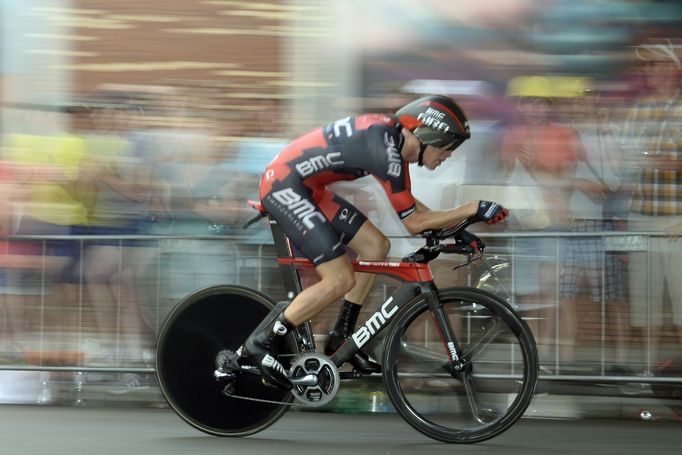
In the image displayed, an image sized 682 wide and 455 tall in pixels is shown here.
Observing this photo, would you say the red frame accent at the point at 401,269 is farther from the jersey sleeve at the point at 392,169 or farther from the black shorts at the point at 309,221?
the jersey sleeve at the point at 392,169

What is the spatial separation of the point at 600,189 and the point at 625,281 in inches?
35.3

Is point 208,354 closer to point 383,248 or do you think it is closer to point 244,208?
point 383,248

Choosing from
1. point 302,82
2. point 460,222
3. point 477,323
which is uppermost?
point 302,82

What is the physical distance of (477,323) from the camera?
741 centimetres

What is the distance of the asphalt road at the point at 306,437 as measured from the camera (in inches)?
291

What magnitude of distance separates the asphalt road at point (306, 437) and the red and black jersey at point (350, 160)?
127 centimetres

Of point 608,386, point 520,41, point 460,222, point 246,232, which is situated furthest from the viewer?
point 520,41

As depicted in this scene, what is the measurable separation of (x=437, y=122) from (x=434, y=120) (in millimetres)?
19

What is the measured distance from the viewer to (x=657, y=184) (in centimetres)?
923

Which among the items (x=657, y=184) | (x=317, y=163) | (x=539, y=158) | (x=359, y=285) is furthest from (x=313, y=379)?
(x=657, y=184)

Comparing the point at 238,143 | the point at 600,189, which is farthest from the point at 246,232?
the point at 600,189

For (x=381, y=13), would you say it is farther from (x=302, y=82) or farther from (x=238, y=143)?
(x=238, y=143)

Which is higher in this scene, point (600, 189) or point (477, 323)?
point (600, 189)

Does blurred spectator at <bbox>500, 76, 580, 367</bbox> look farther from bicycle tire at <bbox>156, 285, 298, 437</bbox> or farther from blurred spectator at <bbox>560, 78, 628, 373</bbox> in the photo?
bicycle tire at <bbox>156, 285, 298, 437</bbox>
